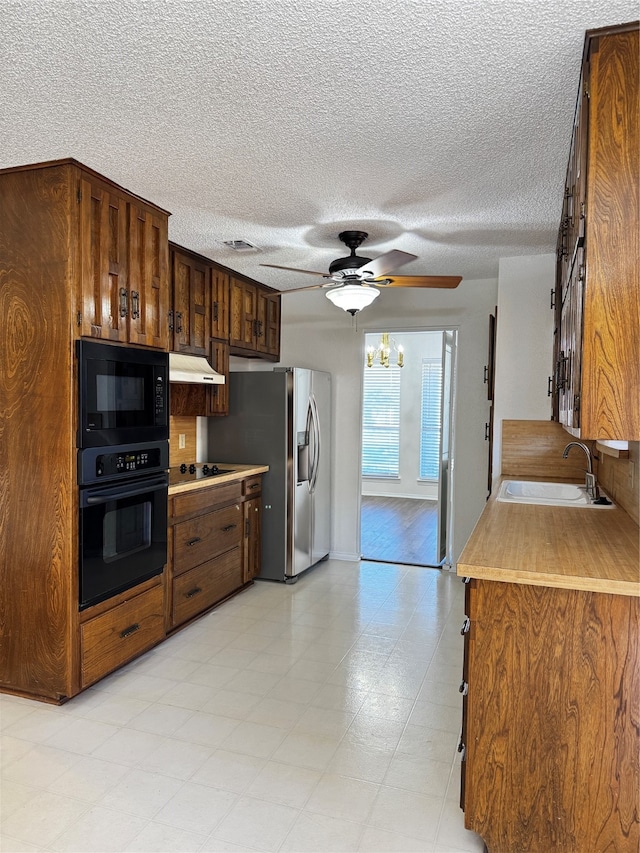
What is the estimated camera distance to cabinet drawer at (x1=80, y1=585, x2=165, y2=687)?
274 centimetres

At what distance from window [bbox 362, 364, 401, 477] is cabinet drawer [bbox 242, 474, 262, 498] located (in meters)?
4.13

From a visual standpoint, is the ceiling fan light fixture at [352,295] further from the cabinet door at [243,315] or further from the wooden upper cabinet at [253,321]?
the cabinet door at [243,315]

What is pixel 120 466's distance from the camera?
2.87 metres

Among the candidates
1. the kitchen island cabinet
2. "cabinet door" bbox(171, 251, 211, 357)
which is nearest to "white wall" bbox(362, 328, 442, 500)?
"cabinet door" bbox(171, 251, 211, 357)

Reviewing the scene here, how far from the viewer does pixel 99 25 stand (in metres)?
1.60

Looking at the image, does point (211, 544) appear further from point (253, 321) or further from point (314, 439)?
point (253, 321)

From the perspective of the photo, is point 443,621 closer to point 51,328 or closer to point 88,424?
point 88,424

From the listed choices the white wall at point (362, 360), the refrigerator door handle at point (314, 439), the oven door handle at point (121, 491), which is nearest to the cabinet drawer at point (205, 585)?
the oven door handle at point (121, 491)

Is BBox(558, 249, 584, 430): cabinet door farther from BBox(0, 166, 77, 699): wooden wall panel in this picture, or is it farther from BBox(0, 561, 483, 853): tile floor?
BBox(0, 166, 77, 699): wooden wall panel

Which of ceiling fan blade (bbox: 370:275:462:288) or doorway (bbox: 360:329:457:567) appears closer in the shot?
ceiling fan blade (bbox: 370:275:462:288)

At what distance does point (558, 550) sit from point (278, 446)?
2874mm

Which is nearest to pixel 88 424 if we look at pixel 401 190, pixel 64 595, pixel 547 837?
pixel 64 595

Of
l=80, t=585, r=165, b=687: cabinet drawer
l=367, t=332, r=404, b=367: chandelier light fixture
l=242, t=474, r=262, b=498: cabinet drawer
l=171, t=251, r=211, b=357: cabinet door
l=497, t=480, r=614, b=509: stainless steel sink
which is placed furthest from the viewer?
l=367, t=332, r=404, b=367: chandelier light fixture

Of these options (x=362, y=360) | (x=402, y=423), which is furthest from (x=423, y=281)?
(x=402, y=423)
